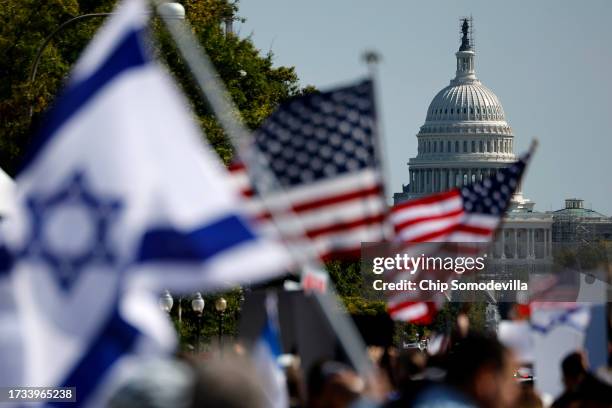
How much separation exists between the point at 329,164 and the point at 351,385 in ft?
11.5

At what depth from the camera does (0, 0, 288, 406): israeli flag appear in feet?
23.5

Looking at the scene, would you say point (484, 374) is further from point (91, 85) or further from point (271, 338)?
point (271, 338)

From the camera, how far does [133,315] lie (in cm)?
713

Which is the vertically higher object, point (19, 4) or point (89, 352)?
point (19, 4)

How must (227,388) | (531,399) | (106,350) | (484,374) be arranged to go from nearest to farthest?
(227,388)
(106,350)
(484,374)
(531,399)

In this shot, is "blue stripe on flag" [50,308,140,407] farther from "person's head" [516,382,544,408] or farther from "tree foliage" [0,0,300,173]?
"tree foliage" [0,0,300,173]

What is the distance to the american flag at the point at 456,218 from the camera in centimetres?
1839

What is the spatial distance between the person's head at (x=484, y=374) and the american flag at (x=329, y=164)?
9.99 ft

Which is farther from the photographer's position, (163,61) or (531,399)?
(163,61)

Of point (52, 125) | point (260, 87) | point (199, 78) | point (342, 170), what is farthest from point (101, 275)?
point (260, 87)

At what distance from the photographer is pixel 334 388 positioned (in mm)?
8016

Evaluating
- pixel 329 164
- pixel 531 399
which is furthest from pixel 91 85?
pixel 531 399

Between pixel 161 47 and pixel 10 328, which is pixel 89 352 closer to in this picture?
pixel 10 328

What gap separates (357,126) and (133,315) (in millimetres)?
4649
